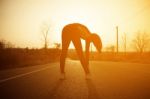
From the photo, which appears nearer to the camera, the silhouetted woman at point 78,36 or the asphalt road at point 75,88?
the asphalt road at point 75,88

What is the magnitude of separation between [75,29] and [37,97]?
4.68 meters

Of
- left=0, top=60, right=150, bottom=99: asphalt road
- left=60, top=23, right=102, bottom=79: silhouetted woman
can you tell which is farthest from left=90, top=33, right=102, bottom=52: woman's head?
left=0, top=60, right=150, bottom=99: asphalt road

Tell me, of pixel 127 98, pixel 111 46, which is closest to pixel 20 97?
pixel 127 98

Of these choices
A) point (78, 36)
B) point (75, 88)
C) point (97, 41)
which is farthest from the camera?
point (78, 36)

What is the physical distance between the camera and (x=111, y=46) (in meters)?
167

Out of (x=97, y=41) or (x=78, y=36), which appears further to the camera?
(x=78, y=36)

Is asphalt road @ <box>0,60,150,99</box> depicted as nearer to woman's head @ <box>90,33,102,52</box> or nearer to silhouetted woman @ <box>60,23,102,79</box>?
silhouetted woman @ <box>60,23,102,79</box>

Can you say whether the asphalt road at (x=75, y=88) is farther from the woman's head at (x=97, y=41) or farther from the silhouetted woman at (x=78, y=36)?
the woman's head at (x=97, y=41)

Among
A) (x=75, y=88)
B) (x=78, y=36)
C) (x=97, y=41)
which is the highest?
(x=78, y=36)

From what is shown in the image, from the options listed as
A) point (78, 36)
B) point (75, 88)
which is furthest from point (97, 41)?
point (75, 88)

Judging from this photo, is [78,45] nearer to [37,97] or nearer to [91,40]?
[91,40]

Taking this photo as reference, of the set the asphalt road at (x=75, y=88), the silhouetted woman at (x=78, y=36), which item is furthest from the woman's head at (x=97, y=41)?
the asphalt road at (x=75, y=88)

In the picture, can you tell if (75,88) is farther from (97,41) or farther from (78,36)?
(78,36)

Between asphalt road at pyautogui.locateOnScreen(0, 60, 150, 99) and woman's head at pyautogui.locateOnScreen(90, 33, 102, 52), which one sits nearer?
asphalt road at pyautogui.locateOnScreen(0, 60, 150, 99)
